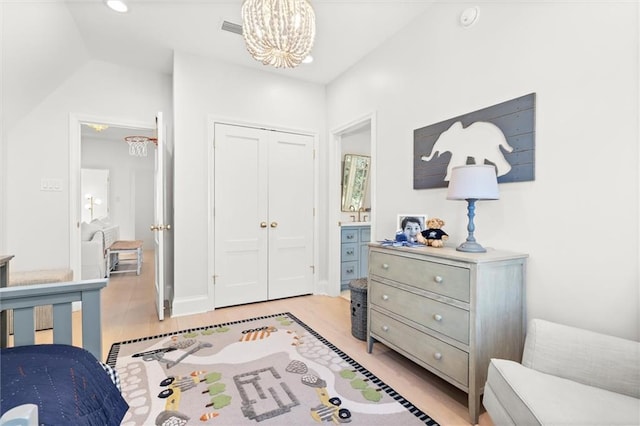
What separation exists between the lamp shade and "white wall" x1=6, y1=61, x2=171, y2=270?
11.9ft

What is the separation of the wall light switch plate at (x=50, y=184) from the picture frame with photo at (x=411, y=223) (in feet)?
11.7

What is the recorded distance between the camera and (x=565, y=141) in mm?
1625

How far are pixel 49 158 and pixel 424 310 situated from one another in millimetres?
3919

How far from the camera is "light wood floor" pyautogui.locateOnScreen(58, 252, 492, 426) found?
180 cm

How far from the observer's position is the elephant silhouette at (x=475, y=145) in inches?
76.0

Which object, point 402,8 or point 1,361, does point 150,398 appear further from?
point 402,8

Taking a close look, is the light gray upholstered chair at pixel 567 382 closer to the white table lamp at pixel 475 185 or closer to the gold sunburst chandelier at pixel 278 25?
the white table lamp at pixel 475 185

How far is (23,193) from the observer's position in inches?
121

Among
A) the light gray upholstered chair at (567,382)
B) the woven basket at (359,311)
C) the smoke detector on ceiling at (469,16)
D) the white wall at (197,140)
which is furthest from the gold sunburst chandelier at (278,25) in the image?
the light gray upholstered chair at (567,382)

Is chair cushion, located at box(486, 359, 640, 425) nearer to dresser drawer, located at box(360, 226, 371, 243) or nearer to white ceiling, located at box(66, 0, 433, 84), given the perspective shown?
white ceiling, located at box(66, 0, 433, 84)

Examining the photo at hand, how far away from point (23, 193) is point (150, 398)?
2.73 metres

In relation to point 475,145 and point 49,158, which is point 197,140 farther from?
point 475,145

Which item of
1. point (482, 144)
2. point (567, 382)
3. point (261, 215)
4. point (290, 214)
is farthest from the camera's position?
point (290, 214)

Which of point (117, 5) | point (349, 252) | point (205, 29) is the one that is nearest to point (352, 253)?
point (349, 252)
